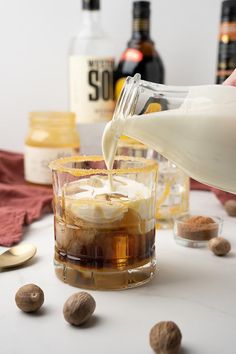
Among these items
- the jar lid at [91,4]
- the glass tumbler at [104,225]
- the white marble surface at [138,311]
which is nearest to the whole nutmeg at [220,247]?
the white marble surface at [138,311]

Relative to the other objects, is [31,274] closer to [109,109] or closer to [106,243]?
[106,243]

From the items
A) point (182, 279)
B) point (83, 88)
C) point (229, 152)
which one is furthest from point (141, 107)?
point (83, 88)

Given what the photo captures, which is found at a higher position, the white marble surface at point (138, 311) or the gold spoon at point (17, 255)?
the white marble surface at point (138, 311)

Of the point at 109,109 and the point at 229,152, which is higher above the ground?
the point at 229,152

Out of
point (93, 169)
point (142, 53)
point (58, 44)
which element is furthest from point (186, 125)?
point (58, 44)

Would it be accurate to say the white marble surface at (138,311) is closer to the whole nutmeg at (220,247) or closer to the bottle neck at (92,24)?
the whole nutmeg at (220,247)

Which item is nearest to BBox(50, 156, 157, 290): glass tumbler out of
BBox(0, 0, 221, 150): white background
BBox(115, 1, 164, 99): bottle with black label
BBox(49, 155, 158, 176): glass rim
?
BBox(49, 155, 158, 176): glass rim
